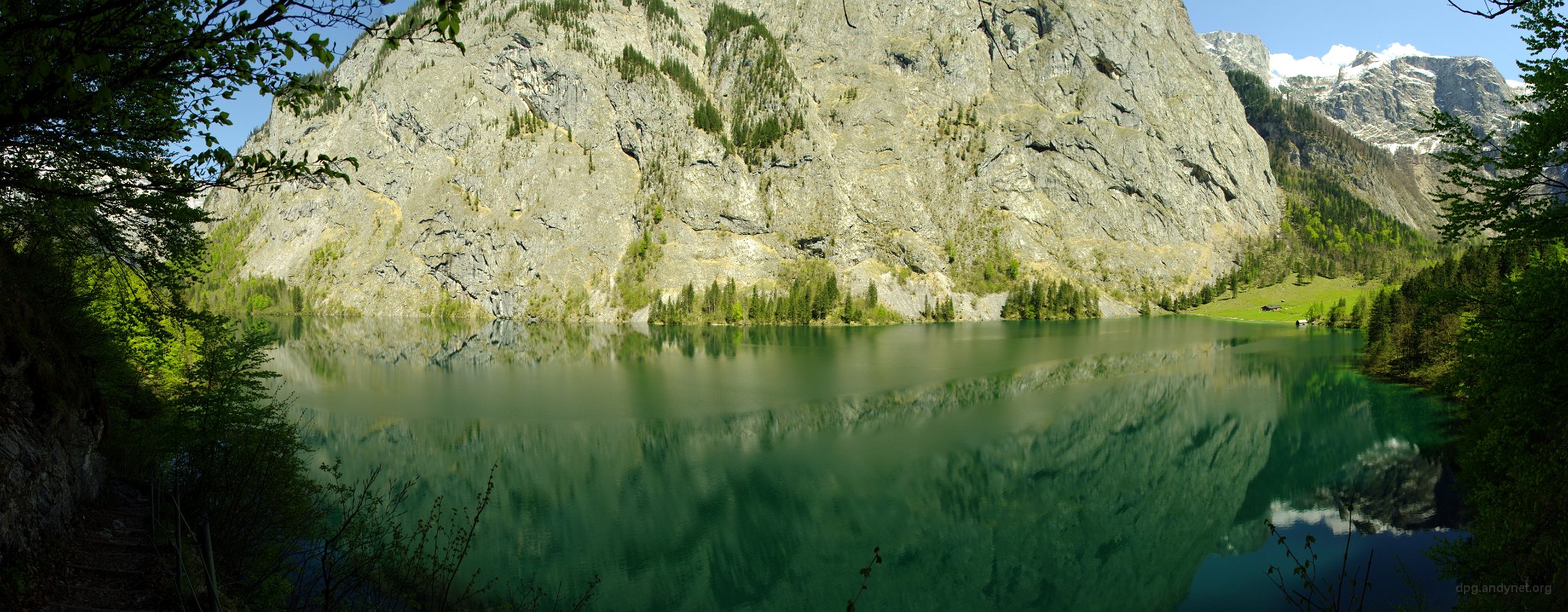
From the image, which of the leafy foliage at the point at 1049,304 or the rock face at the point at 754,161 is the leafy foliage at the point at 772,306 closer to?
the rock face at the point at 754,161

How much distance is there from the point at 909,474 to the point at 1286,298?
13581 centimetres

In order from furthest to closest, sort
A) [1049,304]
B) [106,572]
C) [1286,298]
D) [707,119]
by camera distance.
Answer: [707,119], [1286,298], [1049,304], [106,572]

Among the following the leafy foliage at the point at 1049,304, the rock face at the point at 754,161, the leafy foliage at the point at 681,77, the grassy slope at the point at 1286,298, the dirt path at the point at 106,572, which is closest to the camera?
the dirt path at the point at 106,572

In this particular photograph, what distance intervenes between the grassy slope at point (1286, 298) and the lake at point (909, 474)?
80099mm

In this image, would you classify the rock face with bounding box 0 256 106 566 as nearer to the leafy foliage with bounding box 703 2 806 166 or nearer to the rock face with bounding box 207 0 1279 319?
the rock face with bounding box 207 0 1279 319

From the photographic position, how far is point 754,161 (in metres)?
124

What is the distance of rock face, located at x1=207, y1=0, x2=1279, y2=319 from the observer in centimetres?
11519

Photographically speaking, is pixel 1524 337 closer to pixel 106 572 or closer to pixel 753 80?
pixel 106 572

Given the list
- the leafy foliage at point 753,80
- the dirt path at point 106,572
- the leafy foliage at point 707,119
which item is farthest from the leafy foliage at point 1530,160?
the leafy foliage at point 707,119

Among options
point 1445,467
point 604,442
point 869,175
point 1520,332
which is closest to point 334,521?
point 604,442

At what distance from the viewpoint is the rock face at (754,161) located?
4535 inches

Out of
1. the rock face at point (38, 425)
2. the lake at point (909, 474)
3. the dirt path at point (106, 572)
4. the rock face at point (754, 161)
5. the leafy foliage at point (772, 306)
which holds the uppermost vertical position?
the rock face at point (754, 161)

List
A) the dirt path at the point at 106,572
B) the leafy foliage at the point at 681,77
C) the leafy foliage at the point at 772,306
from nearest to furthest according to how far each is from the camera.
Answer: the dirt path at the point at 106,572 → the leafy foliage at the point at 772,306 → the leafy foliage at the point at 681,77

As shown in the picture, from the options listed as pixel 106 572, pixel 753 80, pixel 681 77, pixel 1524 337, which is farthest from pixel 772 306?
pixel 106 572
